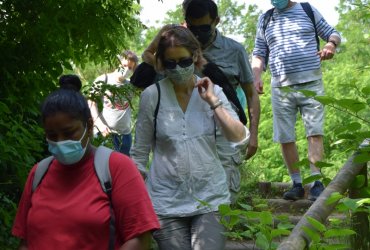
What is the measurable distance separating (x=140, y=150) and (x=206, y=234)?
596 mm

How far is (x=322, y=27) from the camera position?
25.0 feet

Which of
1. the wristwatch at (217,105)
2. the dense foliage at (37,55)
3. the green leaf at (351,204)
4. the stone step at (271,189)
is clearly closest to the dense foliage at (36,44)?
the dense foliage at (37,55)

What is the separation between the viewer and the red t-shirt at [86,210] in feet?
9.68

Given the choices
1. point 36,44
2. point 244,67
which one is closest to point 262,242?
point 244,67

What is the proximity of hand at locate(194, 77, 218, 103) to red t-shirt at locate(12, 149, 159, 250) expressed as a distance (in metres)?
1.28

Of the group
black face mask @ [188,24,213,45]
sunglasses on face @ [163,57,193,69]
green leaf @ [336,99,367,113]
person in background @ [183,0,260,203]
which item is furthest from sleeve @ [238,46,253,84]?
green leaf @ [336,99,367,113]

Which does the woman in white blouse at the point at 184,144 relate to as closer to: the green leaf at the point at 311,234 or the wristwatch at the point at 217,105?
the wristwatch at the point at 217,105

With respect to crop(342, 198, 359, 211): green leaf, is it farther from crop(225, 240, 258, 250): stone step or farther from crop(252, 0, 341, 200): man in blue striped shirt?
crop(252, 0, 341, 200): man in blue striped shirt

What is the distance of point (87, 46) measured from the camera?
5.60 metres

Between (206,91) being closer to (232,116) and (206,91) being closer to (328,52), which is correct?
(232,116)

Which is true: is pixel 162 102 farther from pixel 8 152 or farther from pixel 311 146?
pixel 311 146

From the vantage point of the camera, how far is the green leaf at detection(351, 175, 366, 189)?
16.5 ft

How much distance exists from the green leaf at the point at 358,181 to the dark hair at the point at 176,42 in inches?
50.6

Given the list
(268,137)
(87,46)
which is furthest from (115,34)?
(268,137)
